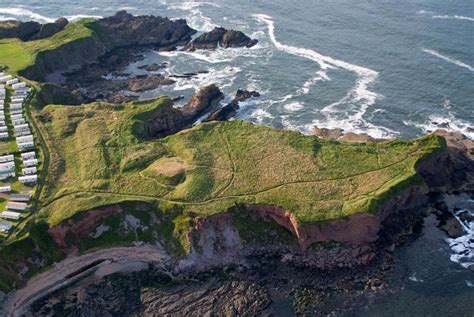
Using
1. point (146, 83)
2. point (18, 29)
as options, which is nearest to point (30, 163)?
point (146, 83)

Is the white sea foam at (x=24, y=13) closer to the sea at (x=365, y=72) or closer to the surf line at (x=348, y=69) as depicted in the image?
the sea at (x=365, y=72)

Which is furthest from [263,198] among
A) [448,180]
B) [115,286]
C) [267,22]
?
[267,22]

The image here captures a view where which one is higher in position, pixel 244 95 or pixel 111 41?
pixel 111 41

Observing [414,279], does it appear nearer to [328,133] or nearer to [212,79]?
[328,133]

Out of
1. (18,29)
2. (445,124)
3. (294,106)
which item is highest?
(445,124)

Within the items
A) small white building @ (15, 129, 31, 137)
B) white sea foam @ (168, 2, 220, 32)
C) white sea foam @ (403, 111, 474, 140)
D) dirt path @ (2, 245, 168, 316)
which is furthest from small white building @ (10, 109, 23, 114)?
white sea foam @ (403, 111, 474, 140)

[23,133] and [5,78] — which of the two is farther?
[5,78]

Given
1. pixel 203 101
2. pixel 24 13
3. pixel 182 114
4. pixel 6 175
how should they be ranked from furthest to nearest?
pixel 24 13 < pixel 203 101 < pixel 182 114 < pixel 6 175

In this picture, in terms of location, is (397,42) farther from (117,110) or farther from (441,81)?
(117,110)
